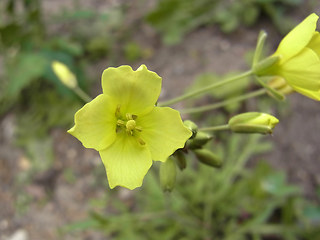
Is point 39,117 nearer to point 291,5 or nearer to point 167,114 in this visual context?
point 167,114

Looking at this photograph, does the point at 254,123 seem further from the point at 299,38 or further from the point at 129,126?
the point at 129,126

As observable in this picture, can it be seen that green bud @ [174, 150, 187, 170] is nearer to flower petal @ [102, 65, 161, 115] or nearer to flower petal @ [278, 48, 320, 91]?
flower petal @ [102, 65, 161, 115]

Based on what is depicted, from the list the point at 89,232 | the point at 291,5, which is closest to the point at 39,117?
the point at 89,232

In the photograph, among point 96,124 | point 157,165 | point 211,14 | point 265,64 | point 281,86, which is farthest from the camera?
point 211,14

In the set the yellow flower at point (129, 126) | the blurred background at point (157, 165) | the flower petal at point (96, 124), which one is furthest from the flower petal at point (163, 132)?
the blurred background at point (157, 165)

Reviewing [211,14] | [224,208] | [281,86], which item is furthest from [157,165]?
[211,14]

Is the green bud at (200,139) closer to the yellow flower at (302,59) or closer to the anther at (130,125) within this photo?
the anther at (130,125)
